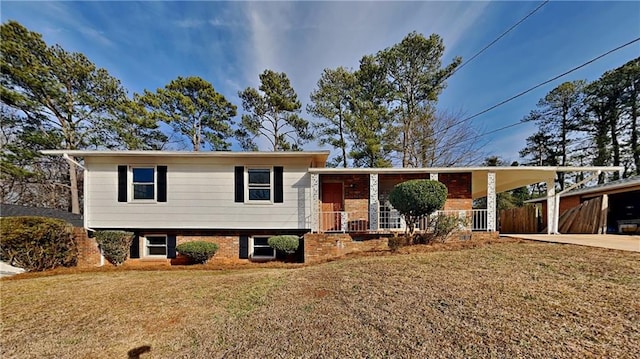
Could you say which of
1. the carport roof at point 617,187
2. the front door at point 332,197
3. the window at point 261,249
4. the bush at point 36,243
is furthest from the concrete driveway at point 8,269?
the carport roof at point 617,187

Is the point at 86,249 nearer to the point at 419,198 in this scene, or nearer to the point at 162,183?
the point at 162,183

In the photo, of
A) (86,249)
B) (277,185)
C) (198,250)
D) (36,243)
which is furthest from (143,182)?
(277,185)

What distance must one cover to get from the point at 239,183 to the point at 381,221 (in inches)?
206

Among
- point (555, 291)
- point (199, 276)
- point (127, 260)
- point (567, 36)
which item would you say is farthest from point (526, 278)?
point (127, 260)

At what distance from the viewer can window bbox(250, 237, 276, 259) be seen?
30.3ft

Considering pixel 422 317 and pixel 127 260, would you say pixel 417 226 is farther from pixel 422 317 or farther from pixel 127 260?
pixel 127 260

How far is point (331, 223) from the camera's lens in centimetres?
952

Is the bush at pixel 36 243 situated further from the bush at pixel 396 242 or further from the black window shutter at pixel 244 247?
the bush at pixel 396 242

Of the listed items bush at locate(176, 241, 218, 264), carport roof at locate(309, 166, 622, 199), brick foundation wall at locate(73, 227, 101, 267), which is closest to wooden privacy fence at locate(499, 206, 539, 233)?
carport roof at locate(309, 166, 622, 199)

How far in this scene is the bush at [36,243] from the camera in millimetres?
7007

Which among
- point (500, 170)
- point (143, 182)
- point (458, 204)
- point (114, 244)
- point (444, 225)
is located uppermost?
point (500, 170)

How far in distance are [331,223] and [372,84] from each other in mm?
11149

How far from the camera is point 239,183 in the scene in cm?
912

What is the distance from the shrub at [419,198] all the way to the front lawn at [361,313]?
76.5 inches
